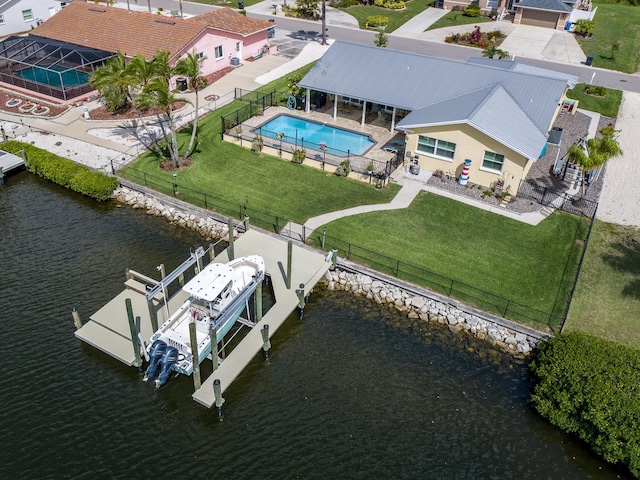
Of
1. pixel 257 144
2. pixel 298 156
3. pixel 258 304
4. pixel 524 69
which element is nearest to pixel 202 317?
pixel 258 304

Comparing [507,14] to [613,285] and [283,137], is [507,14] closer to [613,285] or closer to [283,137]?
[283,137]

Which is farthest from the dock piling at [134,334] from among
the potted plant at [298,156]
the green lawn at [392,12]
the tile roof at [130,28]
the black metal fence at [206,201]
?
the green lawn at [392,12]

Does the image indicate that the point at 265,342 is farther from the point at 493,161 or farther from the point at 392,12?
the point at 392,12

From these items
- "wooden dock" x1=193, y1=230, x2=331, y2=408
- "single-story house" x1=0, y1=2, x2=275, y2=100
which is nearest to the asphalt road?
"single-story house" x1=0, y1=2, x2=275, y2=100

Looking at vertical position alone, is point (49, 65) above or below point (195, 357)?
above

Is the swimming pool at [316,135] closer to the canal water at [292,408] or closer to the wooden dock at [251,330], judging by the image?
the wooden dock at [251,330]

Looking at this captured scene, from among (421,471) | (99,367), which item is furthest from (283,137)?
(421,471)
